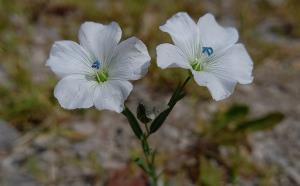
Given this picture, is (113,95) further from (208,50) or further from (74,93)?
(208,50)

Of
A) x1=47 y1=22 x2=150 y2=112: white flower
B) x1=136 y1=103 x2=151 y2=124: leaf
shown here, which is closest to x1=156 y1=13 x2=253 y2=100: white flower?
x1=47 y1=22 x2=150 y2=112: white flower

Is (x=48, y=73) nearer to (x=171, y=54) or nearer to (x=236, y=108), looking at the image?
(x=236, y=108)

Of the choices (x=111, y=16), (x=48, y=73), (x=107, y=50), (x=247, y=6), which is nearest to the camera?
(x=107, y=50)

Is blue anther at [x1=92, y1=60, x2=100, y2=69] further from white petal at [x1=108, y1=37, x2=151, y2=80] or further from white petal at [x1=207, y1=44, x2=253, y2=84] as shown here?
white petal at [x1=207, y1=44, x2=253, y2=84]

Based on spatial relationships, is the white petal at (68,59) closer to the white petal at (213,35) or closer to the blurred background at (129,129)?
the white petal at (213,35)

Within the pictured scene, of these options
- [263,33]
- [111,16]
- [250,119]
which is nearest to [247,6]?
[263,33]

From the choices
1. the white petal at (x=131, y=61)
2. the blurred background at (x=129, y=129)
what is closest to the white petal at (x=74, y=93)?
the white petal at (x=131, y=61)
